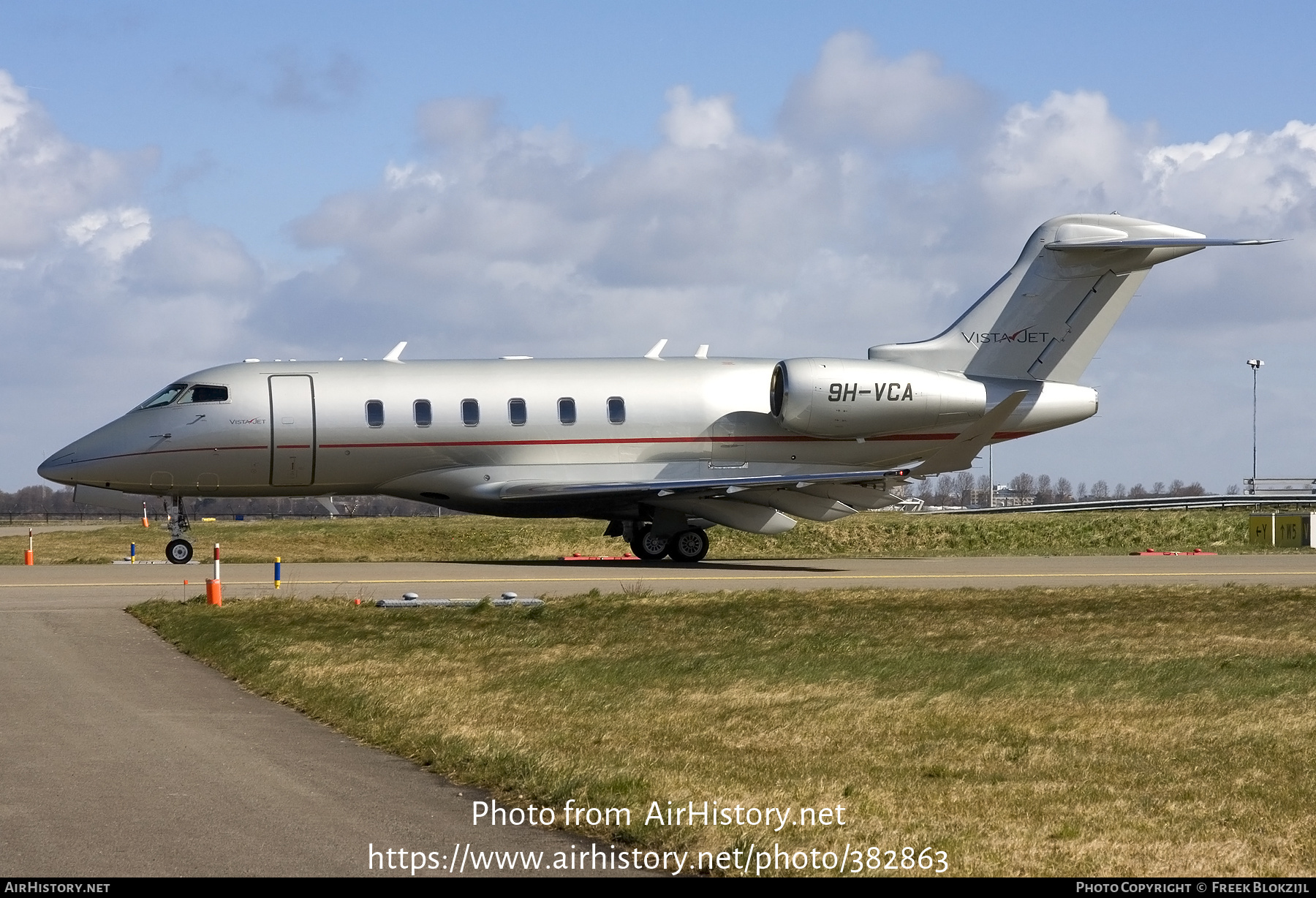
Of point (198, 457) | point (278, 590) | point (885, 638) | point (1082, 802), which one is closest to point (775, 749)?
point (1082, 802)

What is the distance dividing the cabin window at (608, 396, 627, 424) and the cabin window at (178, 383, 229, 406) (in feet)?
23.9

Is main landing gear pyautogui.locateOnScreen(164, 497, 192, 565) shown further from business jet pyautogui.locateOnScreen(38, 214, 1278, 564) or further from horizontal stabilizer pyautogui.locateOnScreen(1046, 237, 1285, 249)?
horizontal stabilizer pyautogui.locateOnScreen(1046, 237, 1285, 249)

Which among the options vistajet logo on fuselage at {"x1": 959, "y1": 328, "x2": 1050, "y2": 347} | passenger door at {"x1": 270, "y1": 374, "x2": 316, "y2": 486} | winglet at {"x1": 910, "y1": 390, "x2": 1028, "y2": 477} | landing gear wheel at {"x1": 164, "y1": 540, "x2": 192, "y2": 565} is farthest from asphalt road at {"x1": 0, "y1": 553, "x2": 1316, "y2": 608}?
vistajet logo on fuselage at {"x1": 959, "y1": 328, "x2": 1050, "y2": 347}

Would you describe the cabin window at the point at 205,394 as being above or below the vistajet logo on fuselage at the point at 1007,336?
below

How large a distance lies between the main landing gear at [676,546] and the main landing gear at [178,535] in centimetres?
888

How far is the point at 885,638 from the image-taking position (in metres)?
16.6

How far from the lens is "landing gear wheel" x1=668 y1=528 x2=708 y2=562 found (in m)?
29.5

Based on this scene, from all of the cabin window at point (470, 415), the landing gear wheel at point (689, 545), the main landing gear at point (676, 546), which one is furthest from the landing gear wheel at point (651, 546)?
the cabin window at point (470, 415)

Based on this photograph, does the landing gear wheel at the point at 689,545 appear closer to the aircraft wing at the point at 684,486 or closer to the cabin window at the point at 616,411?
the aircraft wing at the point at 684,486

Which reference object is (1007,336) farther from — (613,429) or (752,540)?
(752,540)

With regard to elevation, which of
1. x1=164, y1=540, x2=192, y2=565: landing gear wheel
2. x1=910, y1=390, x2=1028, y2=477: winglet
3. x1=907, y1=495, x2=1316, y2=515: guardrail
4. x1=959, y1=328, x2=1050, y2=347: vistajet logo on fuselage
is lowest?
x1=164, y1=540, x2=192, y2=565: landing gear wheel

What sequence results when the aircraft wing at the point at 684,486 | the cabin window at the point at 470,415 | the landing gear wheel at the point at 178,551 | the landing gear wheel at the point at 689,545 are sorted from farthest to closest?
the landing gear wheel at the point at 689,545
the landing gear wheel at the point at 178,551
the cabin window at the point at 470,415
the aircraft wing at the point at 684,486

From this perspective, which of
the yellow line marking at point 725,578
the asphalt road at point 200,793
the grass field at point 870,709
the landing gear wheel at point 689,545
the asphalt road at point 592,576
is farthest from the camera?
the landing gear wheel at point 689,545

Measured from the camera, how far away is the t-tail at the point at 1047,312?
30250 mm
